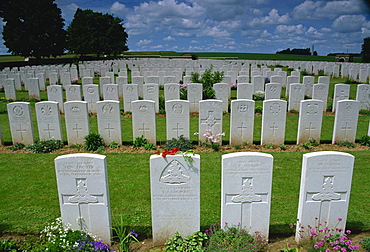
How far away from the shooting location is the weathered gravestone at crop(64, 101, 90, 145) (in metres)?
8.47

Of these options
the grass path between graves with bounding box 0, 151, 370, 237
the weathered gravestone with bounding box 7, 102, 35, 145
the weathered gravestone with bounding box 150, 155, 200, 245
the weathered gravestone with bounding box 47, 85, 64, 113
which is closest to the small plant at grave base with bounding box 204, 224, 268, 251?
the weathered gravestone with bounding box 150, 155, 200, 245

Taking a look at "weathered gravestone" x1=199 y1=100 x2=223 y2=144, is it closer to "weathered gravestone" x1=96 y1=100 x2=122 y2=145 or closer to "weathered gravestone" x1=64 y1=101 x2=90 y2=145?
"weathered gravestone" x1=96 y1=100 x2=122 y2=145

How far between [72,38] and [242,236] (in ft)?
175

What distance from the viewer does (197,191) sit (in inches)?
171

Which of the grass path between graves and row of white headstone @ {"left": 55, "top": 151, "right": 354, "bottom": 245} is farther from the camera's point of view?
the grass path between graves

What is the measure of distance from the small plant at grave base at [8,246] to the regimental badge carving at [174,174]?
2392 millimetres

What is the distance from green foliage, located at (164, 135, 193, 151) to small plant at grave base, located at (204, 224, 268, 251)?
3.90m

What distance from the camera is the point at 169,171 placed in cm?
427

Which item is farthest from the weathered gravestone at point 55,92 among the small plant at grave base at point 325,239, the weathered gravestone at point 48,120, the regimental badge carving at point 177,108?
the small plant at grave base at point 325,239

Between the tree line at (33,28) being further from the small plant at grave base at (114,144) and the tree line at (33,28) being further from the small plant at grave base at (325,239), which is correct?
the small plant at grave base at (325,239)

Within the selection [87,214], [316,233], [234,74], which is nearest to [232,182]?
[316,233]

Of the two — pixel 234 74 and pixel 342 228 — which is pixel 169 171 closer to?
pixel 342 228

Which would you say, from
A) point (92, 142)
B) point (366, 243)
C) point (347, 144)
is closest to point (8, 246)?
point (92, 142)

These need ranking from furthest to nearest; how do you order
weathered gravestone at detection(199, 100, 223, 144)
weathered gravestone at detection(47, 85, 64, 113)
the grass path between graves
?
weathered gravestone at detection(47, 85, 64, 113) → weathered gravestone at detection(199, 100, 223, 144) → the grass path between graves
